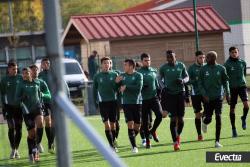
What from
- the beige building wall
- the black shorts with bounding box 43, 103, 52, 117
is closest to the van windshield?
the beige building wall

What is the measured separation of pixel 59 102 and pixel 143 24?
34928 mm

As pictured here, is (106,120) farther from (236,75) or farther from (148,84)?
(236,75)

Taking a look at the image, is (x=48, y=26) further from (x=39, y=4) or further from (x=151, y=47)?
(x=151, y=47)

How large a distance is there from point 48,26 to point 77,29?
111 ft

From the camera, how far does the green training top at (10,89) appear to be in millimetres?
16641

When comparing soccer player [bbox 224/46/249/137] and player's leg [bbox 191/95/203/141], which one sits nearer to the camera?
player's leg [bbox 191/95/203/141]

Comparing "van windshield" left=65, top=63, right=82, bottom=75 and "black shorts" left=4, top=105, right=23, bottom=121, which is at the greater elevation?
"van windshield" left=65, top=63, right=82, bottom=75

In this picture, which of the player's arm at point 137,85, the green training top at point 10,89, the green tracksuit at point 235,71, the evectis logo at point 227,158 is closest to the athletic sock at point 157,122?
the player's arm at point 137,85

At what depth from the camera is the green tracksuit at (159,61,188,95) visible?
57.0 feet

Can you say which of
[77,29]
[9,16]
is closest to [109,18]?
[77,29]

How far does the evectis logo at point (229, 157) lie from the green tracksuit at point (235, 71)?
4.62 m

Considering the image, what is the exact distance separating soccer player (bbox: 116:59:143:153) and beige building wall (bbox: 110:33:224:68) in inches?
870

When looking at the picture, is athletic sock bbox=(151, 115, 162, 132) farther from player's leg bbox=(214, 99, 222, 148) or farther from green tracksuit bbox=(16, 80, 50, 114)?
green tracksuit bbox=(16, 80, 50, 114)

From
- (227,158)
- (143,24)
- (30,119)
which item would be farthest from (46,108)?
(143,24)
